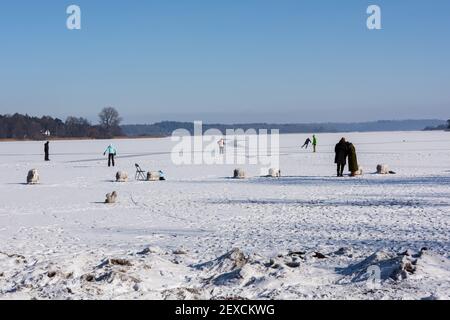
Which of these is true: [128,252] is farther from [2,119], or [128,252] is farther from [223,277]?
[2,119]

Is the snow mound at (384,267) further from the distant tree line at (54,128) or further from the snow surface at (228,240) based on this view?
the distant tree line at (54,128)

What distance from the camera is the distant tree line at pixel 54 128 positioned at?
135250mm

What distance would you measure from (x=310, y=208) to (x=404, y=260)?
6.86 m

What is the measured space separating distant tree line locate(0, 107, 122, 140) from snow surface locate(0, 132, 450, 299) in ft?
381

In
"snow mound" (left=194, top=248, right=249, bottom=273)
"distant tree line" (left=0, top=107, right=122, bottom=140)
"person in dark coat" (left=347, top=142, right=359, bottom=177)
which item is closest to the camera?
"snow mound" (left=194, top=248, right=249, bottom=273)

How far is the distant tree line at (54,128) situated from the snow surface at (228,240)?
116m

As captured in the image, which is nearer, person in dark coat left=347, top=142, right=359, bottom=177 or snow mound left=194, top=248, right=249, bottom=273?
snow mound left=194, top=248, right=249, bottom=273

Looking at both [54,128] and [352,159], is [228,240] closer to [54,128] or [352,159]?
[352,159]

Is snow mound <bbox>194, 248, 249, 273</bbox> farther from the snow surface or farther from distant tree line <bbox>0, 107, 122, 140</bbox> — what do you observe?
distant tree line <bbox>0, 107, 122, 140</bbox>

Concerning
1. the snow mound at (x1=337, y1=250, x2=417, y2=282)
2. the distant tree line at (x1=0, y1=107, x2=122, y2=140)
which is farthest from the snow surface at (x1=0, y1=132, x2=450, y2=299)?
the distant tree line at (x1=0, y1=107, x2=122, y2=140)

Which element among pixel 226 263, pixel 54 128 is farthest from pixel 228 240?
pixel 54 128

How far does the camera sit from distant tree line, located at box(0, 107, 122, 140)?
135250 millimetres

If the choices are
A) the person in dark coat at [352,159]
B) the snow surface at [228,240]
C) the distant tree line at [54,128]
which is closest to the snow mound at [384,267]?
the snow surface at [228,240]

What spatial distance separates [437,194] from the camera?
55.6ft
